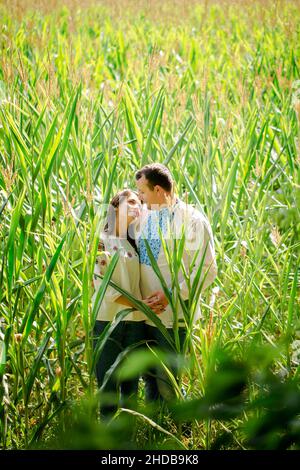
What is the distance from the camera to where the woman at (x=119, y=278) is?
1.77 metres

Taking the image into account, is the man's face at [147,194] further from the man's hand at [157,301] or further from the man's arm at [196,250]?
the man's hand at [157,301]

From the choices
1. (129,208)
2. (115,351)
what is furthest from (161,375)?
(129,208)

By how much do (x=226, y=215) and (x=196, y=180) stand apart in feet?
1.10

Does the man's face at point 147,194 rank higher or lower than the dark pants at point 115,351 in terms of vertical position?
higher

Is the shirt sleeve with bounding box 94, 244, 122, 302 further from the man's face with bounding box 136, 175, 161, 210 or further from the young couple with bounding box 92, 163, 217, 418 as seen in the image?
the man's face with bounding box 136, 175, 161, 210

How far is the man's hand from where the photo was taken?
1775 mm

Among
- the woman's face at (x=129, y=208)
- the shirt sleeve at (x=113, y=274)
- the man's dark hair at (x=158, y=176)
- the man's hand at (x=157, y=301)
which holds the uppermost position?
the man's dark hair at (x=158, y=176)

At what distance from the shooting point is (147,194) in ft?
6.05

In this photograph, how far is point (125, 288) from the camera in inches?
69.5

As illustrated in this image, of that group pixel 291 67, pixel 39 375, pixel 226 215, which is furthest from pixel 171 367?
pixel 291 67

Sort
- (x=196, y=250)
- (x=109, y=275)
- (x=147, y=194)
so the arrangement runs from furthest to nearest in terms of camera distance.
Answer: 1. (x=147, y=194)
2. (x=196, y=250)
3. (x=109, y=275)

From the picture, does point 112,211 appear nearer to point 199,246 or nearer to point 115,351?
point 199,246

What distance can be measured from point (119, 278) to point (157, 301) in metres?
0.11

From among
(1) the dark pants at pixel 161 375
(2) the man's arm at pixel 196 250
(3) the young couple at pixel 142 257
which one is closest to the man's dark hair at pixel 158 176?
(3) the young couple at pixel 142 257
